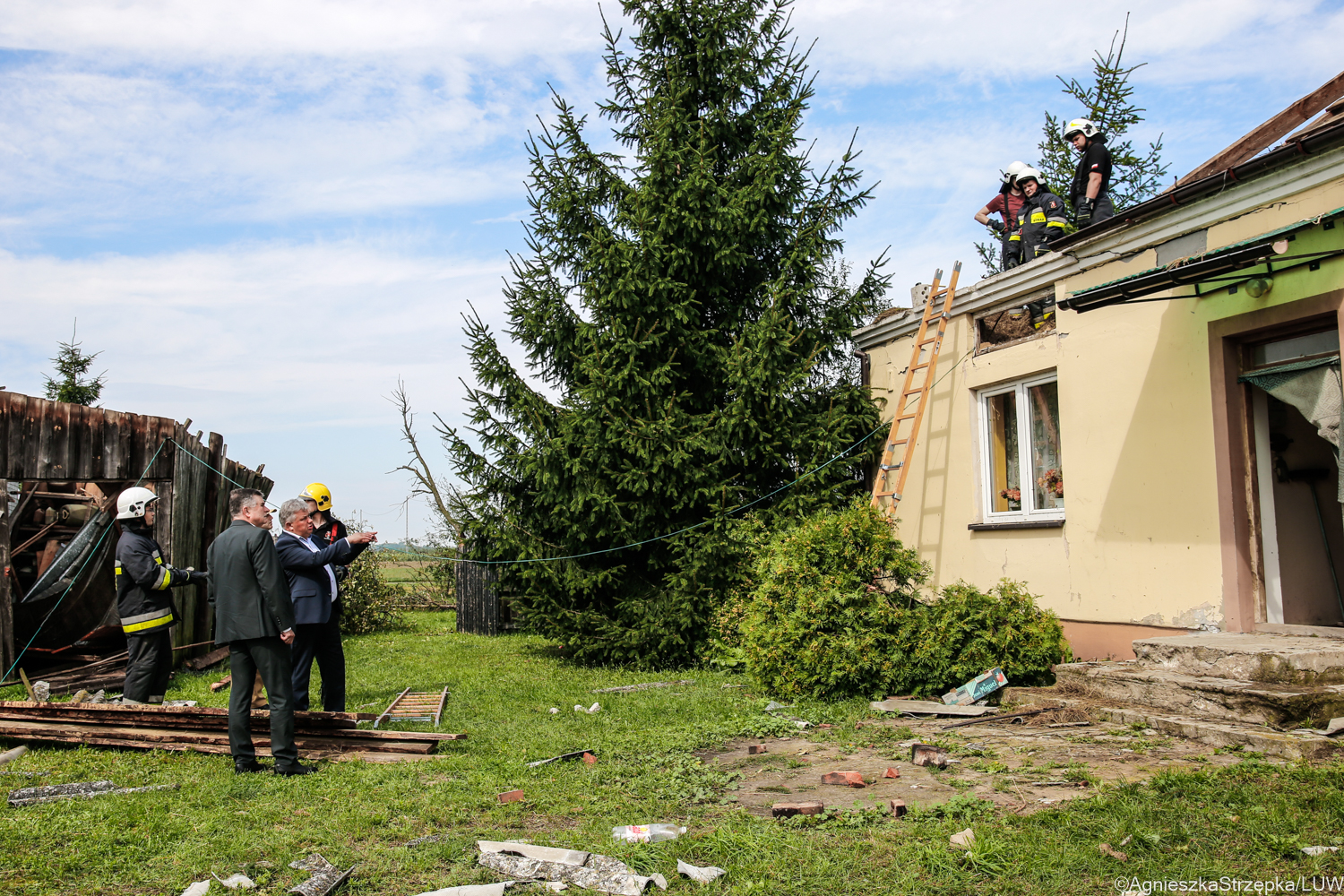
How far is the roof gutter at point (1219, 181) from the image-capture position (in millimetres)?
6418

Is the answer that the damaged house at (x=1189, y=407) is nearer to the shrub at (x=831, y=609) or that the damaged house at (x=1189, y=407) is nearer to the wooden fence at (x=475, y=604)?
the shrub at (x=831, y=609)

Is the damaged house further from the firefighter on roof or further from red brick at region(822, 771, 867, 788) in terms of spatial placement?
the firefighter on roof

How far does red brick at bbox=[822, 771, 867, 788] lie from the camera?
536 cm

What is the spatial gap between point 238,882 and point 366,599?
14570mm

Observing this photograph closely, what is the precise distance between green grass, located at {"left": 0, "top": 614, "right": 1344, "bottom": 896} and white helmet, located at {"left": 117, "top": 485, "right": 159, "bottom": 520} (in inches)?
89.2

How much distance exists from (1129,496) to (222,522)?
11408 mm

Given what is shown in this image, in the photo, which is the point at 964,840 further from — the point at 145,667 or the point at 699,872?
the point at 145,667

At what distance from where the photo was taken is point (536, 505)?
460 inches

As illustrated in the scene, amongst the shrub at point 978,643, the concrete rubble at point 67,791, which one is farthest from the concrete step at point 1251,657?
the concrete rubble at point 67,791

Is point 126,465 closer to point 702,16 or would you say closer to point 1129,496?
point 702,16

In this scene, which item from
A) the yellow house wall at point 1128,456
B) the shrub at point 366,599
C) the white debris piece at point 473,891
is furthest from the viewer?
the shrub at point 366,599

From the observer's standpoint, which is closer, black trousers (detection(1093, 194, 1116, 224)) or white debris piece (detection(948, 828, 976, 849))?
white debris piece (detection(948, 828, 976, 849))

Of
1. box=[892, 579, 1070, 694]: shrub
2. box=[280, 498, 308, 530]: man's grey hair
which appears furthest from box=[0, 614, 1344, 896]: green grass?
box=[280, 498, 308, 530]: man's grey hair

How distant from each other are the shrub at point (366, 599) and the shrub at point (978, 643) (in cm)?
1236
